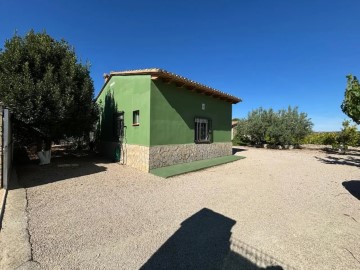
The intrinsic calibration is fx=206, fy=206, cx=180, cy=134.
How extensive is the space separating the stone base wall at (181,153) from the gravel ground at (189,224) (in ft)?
5.95

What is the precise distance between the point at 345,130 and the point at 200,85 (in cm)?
1525

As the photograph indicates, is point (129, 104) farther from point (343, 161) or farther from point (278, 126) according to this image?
point (278, 126)

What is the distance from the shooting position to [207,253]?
2.94 m

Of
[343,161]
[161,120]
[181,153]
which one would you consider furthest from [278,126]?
[161,120]

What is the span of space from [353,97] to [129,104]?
36.6ft

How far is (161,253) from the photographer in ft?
9.54

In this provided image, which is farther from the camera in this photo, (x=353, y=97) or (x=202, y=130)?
(x=202, y=130)

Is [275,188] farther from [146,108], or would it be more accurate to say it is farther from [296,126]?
[296,126]

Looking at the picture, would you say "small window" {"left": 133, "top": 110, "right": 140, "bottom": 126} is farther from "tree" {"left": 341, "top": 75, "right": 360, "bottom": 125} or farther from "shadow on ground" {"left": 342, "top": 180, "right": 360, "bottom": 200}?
"tree" {"left": 341, "top": 75, "right": 360, "bottom": 125}

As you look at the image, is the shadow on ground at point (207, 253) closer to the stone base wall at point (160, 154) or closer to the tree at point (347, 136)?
the stone base wall at point (160, 154)

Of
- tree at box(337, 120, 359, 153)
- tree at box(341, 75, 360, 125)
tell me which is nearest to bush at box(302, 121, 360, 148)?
tree at box(337, 120, 359, 153)

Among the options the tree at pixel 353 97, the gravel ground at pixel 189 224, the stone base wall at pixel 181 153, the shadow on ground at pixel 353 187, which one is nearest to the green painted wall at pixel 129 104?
the stone base wall at pixel 181 153

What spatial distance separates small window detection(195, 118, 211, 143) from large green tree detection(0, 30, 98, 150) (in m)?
5.45

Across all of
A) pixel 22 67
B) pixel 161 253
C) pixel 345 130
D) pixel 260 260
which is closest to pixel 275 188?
pixel 260 260
